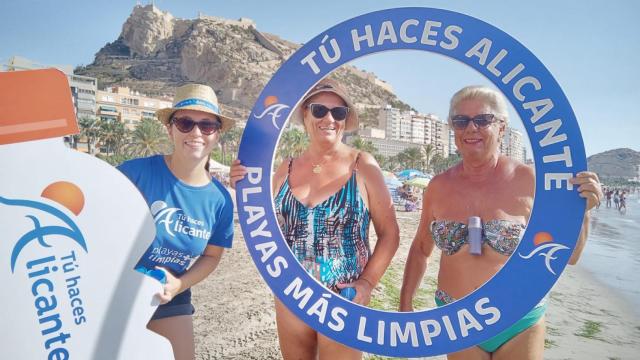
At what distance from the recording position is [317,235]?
2004 millimetres

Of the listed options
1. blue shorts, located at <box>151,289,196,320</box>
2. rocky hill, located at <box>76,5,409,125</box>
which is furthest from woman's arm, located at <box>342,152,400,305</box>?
rocky hill, located at <box>76,5,409,125</box>

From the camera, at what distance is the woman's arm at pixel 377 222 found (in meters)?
2.05

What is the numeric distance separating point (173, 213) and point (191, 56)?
12741 centimetres

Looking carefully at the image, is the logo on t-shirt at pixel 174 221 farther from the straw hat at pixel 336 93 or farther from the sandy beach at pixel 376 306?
the sandy beach at pixel 376 306

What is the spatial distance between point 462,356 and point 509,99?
1366mm

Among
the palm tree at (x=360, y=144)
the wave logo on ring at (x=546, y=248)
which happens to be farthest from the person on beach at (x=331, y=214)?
the palm tree at (x=360, y=144)

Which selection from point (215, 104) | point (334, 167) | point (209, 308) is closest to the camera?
point (334, 167)

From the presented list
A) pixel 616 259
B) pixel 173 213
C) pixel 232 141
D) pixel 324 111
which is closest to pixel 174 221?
pixel 173 213

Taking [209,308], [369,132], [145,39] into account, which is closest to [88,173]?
[209,308]

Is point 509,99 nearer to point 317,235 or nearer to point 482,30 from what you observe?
point 482,30

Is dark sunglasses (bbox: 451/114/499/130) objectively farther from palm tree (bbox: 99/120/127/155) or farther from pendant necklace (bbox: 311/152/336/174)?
palm tree (bbox: 99/120/127/155)

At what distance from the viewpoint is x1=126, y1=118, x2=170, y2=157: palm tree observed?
53344mm

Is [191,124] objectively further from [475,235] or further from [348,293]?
[475,235]

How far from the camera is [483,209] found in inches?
77.9
